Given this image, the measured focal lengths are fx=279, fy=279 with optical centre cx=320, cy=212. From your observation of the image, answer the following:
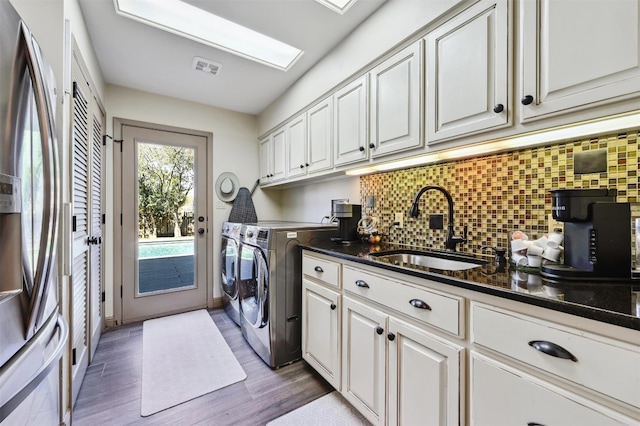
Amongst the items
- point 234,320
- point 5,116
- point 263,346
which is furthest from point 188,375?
point 5,116

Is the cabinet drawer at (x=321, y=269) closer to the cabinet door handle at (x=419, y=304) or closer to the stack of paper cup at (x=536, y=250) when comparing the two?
the cabinet door handle at (x=419, y=304)

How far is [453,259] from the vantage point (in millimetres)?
1597

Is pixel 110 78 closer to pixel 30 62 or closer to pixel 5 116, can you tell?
pixel 30 62

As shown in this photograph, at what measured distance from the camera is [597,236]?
980mm

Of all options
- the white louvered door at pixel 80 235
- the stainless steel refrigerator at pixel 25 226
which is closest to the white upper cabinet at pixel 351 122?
the stainless steel refrigerator at pixel 25 226

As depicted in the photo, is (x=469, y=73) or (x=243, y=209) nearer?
(x=469, y=73)

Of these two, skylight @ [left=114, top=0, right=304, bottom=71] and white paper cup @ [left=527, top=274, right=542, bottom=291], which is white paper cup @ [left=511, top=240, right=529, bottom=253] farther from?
skylight @ [left=114, top=0, right=304, bottom=71]

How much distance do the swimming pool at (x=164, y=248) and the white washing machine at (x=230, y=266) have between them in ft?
1.24

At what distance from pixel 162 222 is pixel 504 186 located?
316cm

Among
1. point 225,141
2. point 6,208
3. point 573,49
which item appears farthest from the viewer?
point 225,141

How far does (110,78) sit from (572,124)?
137 inches

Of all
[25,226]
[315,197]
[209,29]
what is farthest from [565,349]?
[209,29]

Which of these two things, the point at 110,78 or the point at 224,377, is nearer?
the point at 224,377

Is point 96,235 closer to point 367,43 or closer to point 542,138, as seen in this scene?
point 367,43
